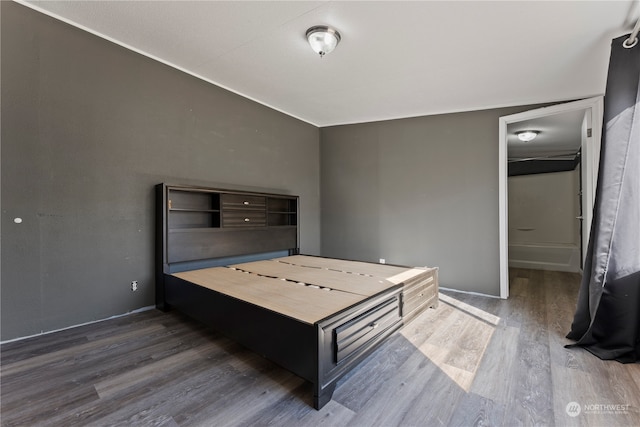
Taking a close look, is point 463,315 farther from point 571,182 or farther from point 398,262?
point 571,182

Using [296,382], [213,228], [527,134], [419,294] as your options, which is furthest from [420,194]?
[296,382]

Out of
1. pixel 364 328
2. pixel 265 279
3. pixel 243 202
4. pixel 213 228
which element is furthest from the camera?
pixel 243 202

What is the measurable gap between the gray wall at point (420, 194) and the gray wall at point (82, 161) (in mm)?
2204

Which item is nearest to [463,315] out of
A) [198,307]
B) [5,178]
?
[198,307]

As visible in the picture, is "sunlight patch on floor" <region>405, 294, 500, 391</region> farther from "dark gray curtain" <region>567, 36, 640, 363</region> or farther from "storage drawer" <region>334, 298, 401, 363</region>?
"dark gray curtain" <region>567, 36, 640, 363</region>

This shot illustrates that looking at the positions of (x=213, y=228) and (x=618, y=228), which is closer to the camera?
(x=618, y=228)

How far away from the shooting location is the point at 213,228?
3.20m

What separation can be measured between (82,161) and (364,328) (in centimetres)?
273

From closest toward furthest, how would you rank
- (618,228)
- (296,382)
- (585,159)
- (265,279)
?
(296,382) < (618,228) < (265,279) < (585,159)

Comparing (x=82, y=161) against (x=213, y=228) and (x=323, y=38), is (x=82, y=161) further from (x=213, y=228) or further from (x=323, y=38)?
(x=323, y=38)

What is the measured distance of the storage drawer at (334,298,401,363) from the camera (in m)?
1.60

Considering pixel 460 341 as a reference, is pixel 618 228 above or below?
above

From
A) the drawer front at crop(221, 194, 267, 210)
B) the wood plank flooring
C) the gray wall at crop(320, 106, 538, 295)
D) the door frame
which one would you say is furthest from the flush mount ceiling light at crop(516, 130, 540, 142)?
the drawer front at crop(221, 194, 267, 210)

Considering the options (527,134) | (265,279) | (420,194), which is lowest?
(265,279)
